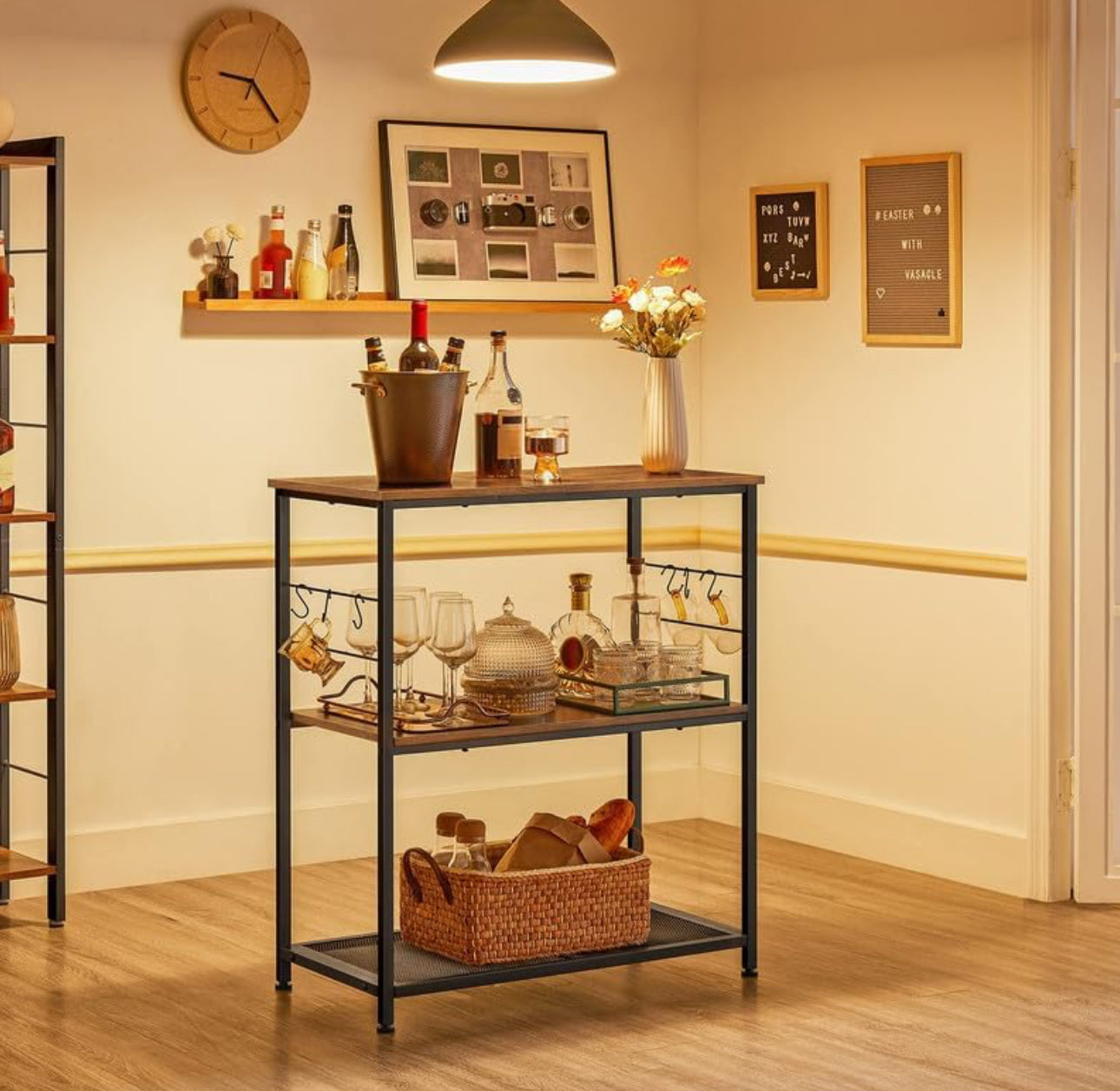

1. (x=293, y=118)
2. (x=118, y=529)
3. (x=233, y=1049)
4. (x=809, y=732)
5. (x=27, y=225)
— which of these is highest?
(x=293, y=118)

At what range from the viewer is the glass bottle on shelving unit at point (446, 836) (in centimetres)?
438

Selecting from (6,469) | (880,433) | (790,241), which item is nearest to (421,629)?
(6,469)

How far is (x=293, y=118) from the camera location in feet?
18.1

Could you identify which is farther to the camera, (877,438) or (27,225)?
(877,438)

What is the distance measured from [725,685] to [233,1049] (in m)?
1.33

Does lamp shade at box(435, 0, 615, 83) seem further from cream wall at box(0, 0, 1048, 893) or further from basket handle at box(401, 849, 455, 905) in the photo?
basket handle at box(401, 849, 455, 905)

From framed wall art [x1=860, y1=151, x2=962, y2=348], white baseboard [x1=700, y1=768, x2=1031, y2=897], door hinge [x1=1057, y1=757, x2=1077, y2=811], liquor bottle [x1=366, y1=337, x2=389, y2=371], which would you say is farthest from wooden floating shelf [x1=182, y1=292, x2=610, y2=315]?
door hinge [x1=1057, y1=757, x2=1077, y2=811]

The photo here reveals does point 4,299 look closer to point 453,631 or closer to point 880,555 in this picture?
point 453,631

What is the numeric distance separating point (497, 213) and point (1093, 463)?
1.83 m

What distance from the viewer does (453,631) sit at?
426 cm

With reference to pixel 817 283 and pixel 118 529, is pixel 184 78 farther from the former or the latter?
pixel 817 283

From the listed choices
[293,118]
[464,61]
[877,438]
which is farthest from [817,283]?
[464,61]

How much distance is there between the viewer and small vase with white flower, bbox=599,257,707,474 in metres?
4.48

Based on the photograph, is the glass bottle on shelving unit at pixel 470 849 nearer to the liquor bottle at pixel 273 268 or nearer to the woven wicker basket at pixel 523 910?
the woven wicker basket at pixel 523 910
